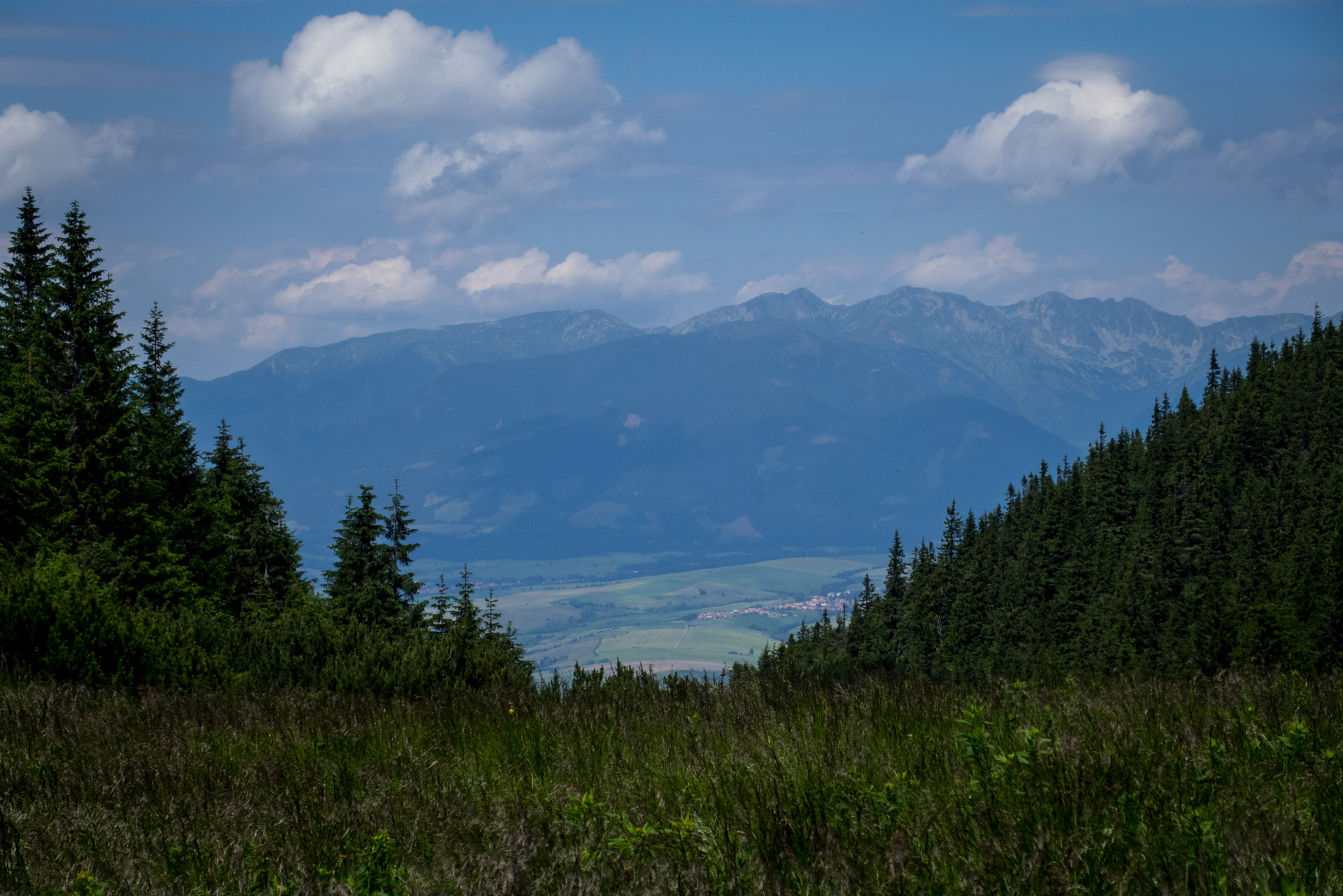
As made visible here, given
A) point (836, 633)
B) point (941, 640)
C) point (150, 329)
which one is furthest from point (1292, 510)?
point (150, 329)

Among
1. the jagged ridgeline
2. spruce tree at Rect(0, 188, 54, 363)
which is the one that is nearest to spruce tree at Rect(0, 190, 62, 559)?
spruce tree at Rect(0, 188, 54, 363)

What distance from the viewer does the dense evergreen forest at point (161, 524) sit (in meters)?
11.5

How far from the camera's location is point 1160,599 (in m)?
107

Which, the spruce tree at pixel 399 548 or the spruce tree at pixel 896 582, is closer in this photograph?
the spruce tree at pixel 399 548

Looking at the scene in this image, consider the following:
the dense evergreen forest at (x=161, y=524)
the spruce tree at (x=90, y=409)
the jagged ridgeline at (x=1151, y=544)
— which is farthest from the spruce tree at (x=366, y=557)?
the jagged ridgeline at (x=1151, y=544)

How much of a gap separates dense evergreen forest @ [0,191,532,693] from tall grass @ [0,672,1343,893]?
5.17 m

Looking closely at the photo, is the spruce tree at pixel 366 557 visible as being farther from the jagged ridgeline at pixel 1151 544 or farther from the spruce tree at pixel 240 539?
the jagged ridgeline at pixel 1151 544

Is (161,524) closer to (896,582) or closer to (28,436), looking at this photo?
(28,436)

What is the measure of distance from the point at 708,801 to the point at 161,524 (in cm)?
4054

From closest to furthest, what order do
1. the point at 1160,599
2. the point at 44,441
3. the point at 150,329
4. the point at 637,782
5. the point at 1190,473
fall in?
the point at 637,782
the point at 44,441
the point at 150,329
the point at 1160,599
the point at 1190,473

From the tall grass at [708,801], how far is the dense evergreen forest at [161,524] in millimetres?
5173

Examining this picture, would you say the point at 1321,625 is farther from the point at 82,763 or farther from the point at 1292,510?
the point at 82,763

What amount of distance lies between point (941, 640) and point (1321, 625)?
2618 inches

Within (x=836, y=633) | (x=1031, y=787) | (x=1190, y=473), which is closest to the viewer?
(x=1031, y=787)
